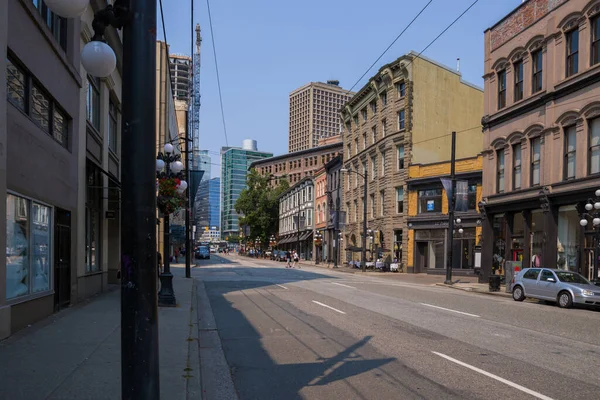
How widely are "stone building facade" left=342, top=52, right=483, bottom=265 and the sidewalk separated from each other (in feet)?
A: 118

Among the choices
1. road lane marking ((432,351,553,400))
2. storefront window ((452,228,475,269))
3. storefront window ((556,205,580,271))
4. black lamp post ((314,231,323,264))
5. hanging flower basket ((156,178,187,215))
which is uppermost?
hanging flower basket ((156,178,187,215))

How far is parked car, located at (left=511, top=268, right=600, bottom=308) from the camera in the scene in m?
17.5

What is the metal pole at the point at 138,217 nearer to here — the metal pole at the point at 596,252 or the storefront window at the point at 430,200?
the metal pole at the point at 596,252

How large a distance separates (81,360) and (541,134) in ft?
79.5

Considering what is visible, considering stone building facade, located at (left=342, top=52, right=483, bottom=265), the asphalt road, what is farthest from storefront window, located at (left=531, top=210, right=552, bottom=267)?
stone building facade, located at (left=342, top=52, right=483, bottom=265)

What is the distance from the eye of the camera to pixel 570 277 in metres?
19.1

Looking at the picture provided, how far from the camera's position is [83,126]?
1600 cm

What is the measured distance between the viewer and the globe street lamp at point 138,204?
3824mm

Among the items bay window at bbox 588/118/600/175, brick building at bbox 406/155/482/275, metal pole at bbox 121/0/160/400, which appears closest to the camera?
metal pole at bbox 121/0/160/400

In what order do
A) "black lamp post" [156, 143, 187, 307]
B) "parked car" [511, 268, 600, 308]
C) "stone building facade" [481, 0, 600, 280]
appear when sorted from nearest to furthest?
"black lamp post" [156, 143, 187, 307] < "parked car" [511, 268, 600, 308] < "stone building facade" [481, 0, 600, 280]

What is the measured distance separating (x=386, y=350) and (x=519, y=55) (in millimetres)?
23566

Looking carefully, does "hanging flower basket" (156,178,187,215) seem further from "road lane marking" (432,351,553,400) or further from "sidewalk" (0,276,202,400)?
"road lane marking" (432,351,553,400)

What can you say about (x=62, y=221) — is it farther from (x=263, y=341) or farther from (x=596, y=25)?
(x=596, y=25)

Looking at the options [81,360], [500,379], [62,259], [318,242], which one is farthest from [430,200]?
[81,360]
